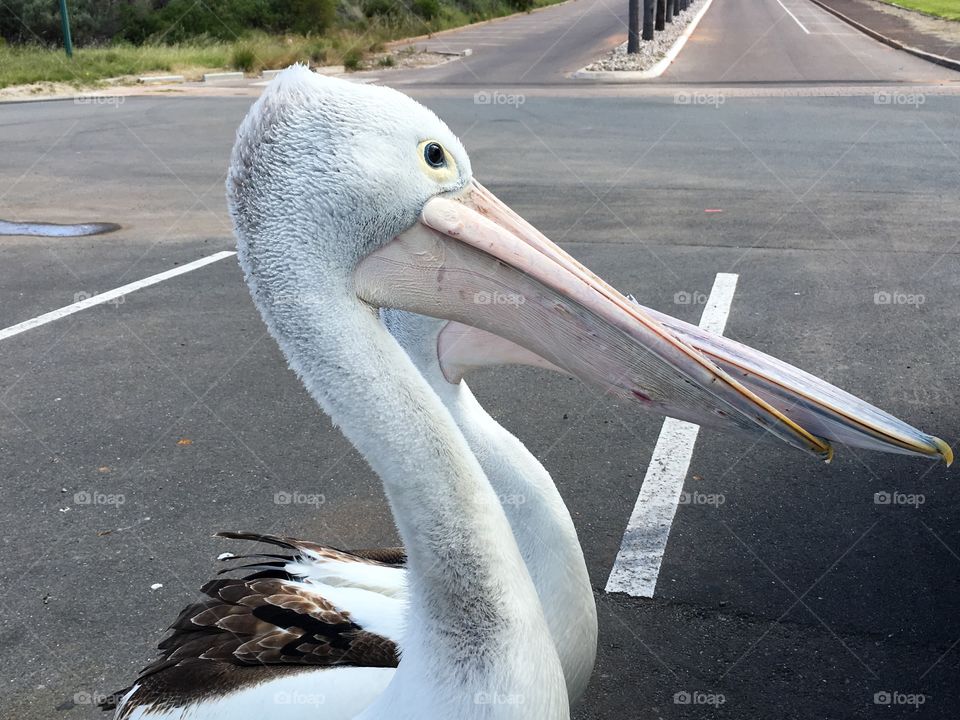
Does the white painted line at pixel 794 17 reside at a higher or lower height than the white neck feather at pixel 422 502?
lower

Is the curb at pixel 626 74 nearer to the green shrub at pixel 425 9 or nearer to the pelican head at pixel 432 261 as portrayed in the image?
the green shrub at pixel 425 9

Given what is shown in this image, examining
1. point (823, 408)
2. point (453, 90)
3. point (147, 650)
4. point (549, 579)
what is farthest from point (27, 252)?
point (453, 90)

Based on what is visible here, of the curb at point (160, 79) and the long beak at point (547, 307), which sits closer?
the long beak at point (547, 307)

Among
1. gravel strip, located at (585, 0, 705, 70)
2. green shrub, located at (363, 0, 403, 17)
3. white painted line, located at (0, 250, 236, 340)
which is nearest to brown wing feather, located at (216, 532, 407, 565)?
white painted line, located at (0, 250, 236, 340)

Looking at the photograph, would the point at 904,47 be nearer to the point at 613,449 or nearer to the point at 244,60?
the point at 244,60

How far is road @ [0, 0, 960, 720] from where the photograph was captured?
3.09 meters

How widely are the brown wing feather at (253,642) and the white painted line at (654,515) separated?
1378mm

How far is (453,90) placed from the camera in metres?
18.2

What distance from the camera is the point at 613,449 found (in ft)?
14.4

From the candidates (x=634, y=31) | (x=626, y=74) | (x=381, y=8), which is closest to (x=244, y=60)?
(x=634, y=31)

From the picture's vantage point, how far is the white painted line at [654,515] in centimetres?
345

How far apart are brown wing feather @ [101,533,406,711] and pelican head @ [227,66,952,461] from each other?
0.80 meters

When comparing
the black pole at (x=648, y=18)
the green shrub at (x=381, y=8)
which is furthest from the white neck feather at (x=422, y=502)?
the green shrub at (x=381, y=8)

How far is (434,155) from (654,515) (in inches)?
93.6
